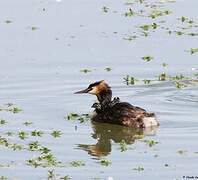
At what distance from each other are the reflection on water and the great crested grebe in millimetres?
106

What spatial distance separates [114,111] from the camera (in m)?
17.0

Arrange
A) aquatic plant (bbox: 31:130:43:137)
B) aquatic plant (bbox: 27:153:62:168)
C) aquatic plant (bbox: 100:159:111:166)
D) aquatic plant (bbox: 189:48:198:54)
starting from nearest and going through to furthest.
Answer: aquatic plant (bbox: 27:153:62:168) < aquatic plant (bbox: 100:159:111:166) < aquatic plant (bbox: 31:130:43:137) < aquatic plant (bbox: 189:48:198:54)

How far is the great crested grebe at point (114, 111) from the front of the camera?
53.7 feet

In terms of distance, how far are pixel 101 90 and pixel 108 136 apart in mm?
1623

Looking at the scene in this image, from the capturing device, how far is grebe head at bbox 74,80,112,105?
57.9 feet

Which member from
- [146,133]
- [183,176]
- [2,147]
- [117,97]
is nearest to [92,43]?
[117,97]

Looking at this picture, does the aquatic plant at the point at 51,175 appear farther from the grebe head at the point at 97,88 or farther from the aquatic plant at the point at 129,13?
the aquatic plant at the point at 129,13

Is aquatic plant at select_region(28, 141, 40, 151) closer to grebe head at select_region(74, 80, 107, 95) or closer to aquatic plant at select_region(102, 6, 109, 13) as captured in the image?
grebe head at select_region(74, 80, 107, 95)

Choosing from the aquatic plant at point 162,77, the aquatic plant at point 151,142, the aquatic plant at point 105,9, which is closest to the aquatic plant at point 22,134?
the aquatic plant at point 151,142

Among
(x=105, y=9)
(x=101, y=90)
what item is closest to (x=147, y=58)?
(x=101, y=90)

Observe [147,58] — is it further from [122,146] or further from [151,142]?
[122,146]

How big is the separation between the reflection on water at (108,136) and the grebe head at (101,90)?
0.64 meters

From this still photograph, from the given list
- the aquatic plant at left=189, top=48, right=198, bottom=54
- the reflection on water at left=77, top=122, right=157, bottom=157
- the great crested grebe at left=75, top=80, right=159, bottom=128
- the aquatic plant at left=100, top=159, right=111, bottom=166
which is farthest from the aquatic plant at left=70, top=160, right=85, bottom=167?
the aquatic plant at left=189, top=48, right=198, bottom=54

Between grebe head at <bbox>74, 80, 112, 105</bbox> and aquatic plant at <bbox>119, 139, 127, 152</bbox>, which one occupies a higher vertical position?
grebe head at <bbox>74, 80, 112, 105</bbox>
